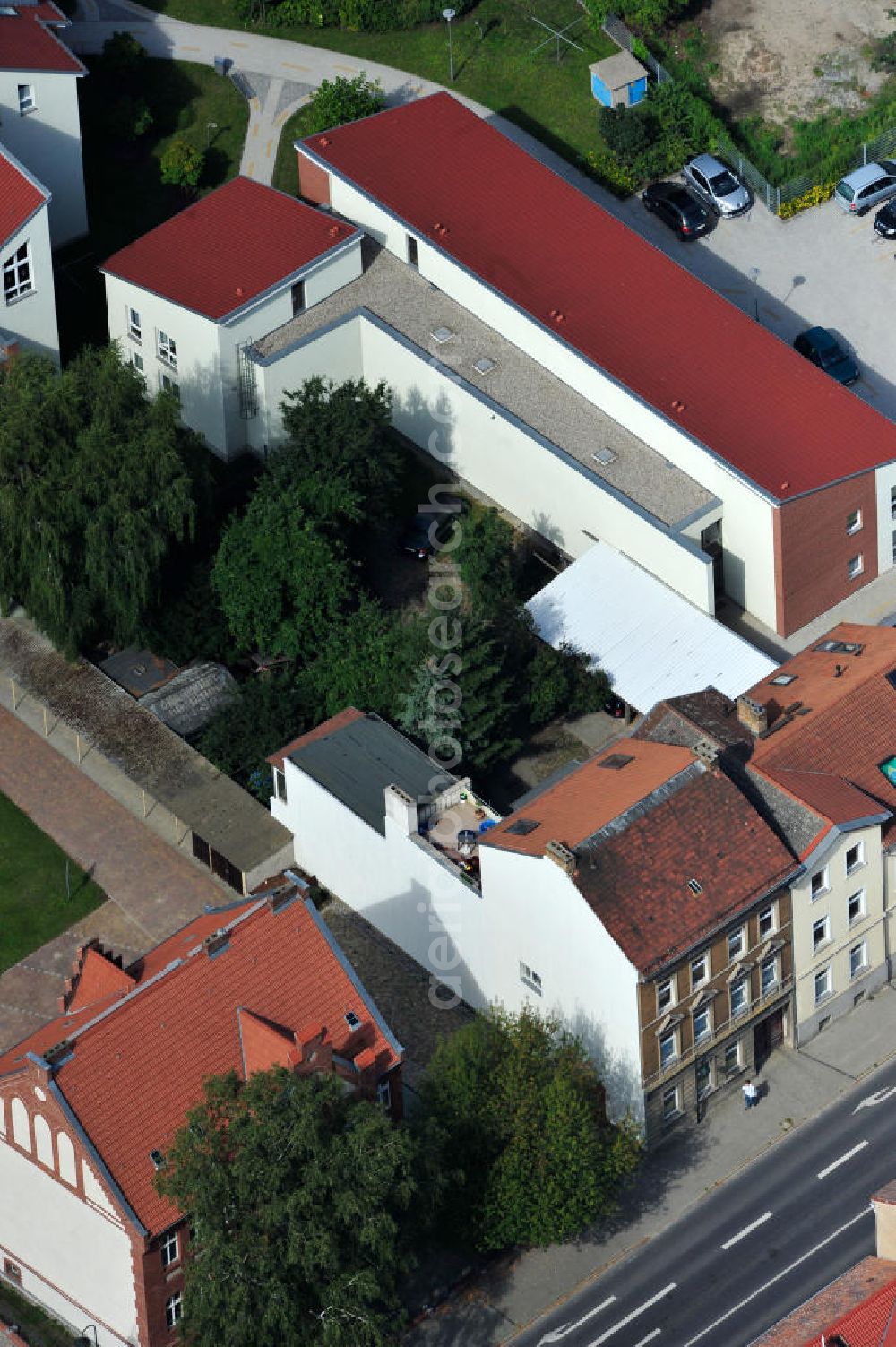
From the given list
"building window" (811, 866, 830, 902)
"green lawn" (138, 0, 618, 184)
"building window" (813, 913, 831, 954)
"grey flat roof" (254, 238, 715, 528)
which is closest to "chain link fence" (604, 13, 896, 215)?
"green lawn" (138, 0, 618, 184)

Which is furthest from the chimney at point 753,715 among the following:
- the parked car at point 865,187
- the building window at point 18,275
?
the building window at point 18,275

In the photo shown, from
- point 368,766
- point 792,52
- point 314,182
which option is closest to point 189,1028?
point 368,766

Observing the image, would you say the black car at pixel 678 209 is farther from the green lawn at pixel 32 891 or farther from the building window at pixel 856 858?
the green lawn at pixel 32 891

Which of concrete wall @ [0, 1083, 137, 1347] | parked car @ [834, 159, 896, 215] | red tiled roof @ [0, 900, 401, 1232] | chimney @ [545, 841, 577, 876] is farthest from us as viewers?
parked car @ [834, 159, 896, 215]

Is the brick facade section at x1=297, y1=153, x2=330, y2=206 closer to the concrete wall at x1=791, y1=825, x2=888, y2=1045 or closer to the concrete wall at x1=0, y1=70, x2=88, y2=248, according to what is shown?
the concrete wall at x1=0, y1=70, x2=88, y2=248

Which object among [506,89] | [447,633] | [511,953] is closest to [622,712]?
[447,633]

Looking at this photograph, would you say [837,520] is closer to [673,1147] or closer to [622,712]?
[622,712]
